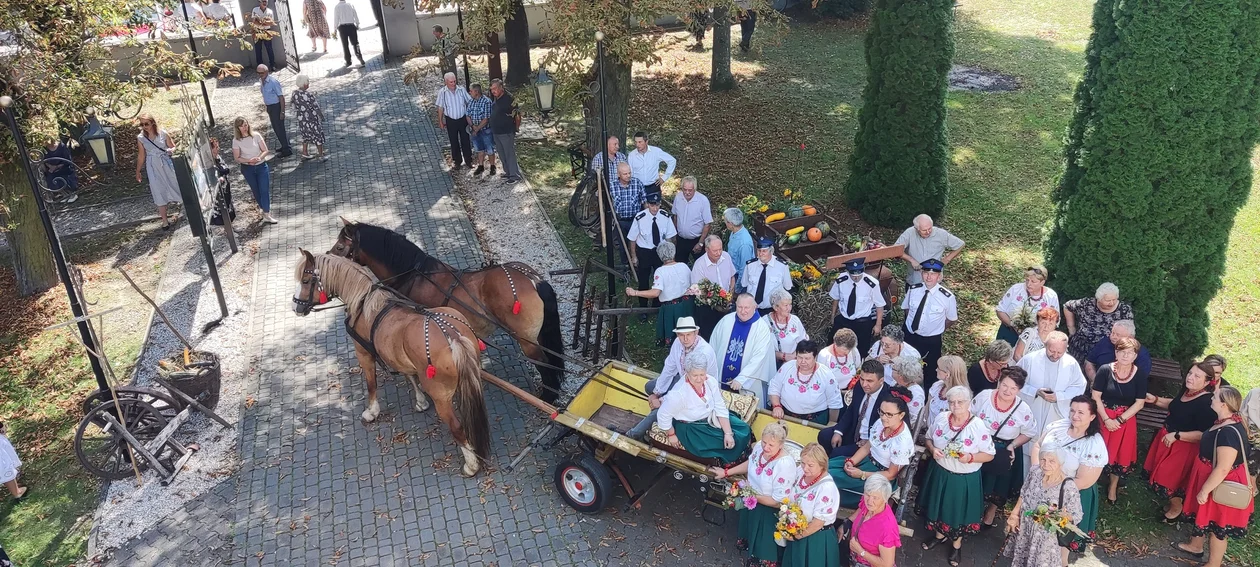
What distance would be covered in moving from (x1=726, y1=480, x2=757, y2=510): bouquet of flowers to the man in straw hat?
984 mm

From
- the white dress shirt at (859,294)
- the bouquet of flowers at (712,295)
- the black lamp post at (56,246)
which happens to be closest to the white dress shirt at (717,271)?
the bouquet of flowers at (712,295)

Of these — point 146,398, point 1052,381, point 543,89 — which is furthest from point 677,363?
point 543,89

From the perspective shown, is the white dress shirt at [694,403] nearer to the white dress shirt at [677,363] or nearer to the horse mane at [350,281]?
the white dress shirt at [677,363]

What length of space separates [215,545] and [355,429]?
175 centimetres

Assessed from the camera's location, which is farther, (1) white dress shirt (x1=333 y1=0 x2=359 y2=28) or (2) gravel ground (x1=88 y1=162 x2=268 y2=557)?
(1) white dress shirt (x1=333 y1=0 x2=359 y2=28)

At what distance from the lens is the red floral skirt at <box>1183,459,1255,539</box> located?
658 cm

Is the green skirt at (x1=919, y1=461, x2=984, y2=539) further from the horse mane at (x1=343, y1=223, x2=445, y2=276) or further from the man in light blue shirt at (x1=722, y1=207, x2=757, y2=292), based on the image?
the horse mane at (x1=343, y1=223, x2=445, y2=276)

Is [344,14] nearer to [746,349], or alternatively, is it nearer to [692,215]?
[692,215]

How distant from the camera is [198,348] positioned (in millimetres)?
10016

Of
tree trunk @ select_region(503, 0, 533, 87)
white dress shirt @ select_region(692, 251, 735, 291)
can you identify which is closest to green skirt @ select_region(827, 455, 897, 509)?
white dress shirt @ select_region(692, 251, 735, 291)

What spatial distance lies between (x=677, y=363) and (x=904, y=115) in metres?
6.73

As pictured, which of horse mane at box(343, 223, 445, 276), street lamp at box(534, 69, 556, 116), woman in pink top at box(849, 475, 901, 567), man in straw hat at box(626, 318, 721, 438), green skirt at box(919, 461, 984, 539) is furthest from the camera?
street lamp at box(534, 69, 556, 116)

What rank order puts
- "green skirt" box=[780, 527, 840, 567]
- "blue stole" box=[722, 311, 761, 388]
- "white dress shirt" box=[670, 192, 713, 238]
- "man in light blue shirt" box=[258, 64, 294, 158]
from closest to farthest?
"green skirt" box=[780, 527, 840, 567], "blue stole" box=[722, 311, 761, 388], "white dress shirt" box=[670, 192, 713, 238], "man in light blue shirt" box=[258, 64, 294, 158]

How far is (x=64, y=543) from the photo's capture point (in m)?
7.42
